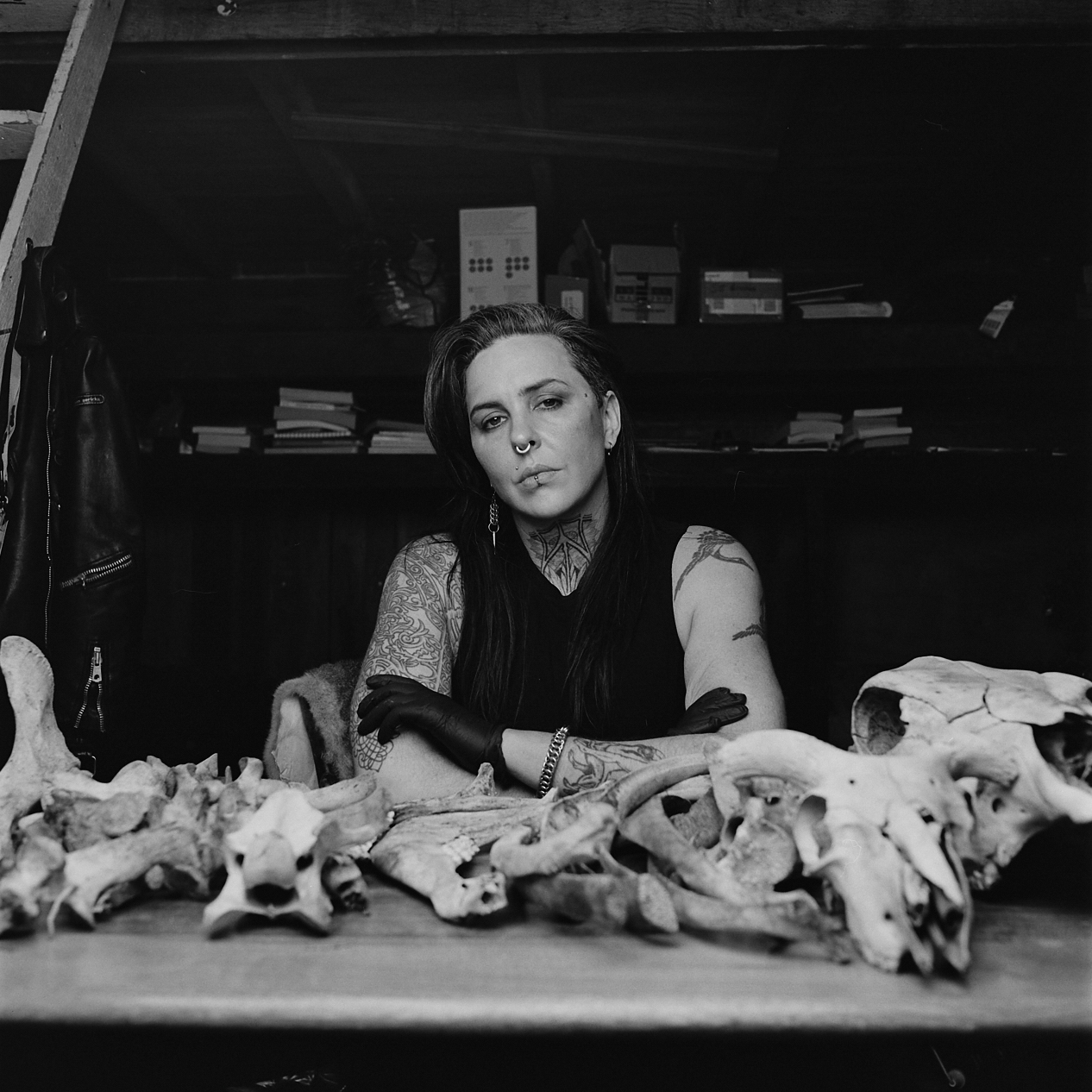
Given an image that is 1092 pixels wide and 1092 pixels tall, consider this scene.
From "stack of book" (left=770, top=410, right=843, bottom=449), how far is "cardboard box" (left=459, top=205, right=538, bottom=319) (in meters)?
1.42

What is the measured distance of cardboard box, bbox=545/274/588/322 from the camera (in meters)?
4.54

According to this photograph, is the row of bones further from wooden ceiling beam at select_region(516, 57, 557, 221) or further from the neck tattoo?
wooden ceiling beam at select_region(516, 57, 557, 221)

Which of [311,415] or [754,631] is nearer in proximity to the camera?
[754,631]

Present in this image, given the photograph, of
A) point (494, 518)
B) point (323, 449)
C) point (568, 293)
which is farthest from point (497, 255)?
point (494, 518)

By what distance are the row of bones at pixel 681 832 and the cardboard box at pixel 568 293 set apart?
328 cm

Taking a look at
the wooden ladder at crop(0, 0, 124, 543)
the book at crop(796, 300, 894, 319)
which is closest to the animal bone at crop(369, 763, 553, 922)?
the wooden ladder at crop(0, 0, 124, 543)

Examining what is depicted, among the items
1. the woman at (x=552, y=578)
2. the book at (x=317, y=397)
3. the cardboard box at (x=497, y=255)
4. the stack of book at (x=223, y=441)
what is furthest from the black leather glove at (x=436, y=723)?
the stack of book at (x=223, y=441)

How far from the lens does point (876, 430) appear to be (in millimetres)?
4742

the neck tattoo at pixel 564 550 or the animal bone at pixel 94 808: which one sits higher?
the neck tattoo at pixel 564 550

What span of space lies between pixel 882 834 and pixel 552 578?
66.9 inches

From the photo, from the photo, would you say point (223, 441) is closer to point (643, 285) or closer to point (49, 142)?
point (643, 285)

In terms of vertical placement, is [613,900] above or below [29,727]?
below

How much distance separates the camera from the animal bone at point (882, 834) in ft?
3.57

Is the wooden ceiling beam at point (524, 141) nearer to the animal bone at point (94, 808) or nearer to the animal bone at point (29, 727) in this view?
the animal bone at point (29, 727)
